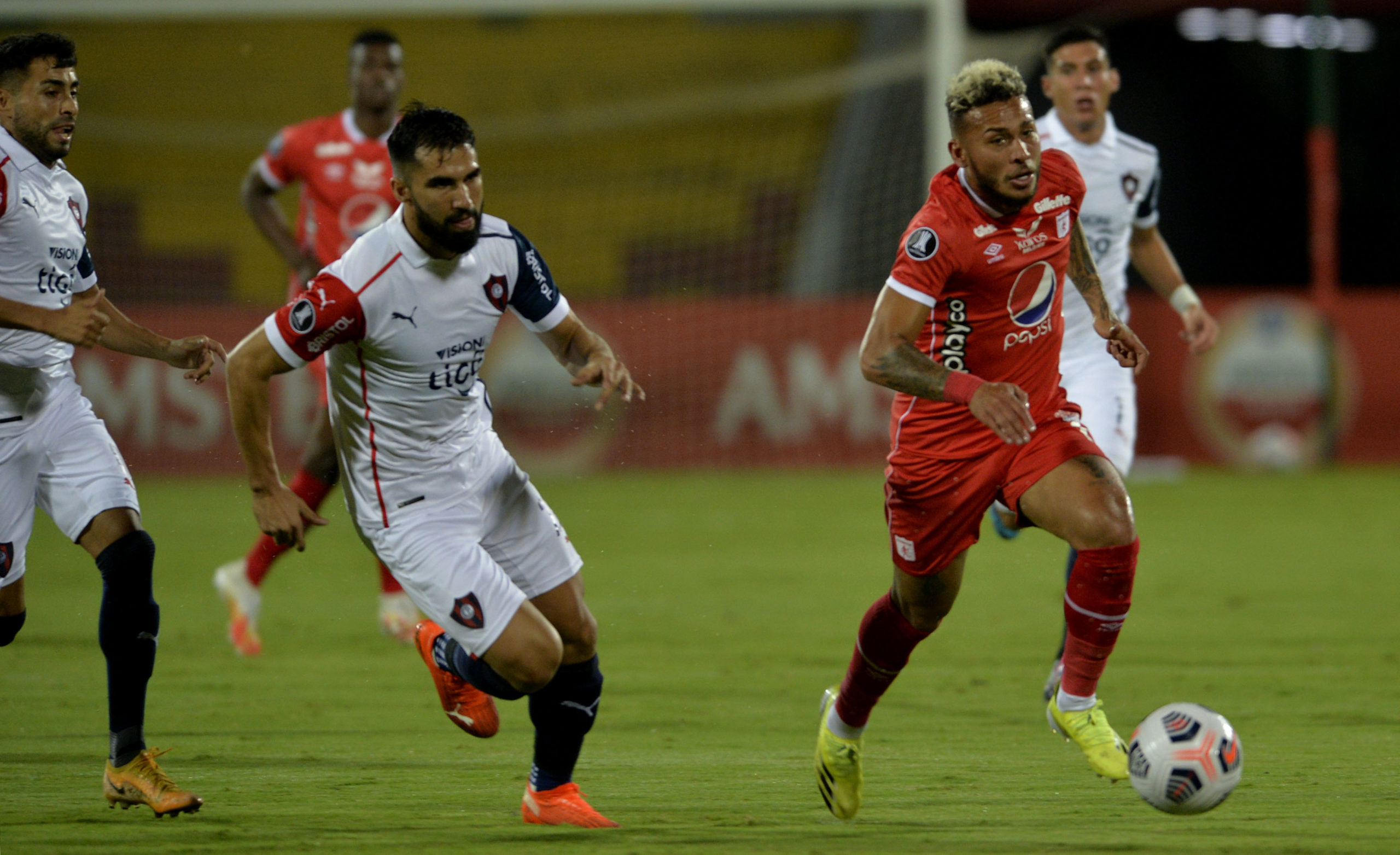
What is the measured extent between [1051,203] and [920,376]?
82 centimetres

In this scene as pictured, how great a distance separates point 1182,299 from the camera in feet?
22.1

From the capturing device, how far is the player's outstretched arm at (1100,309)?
16.8 ft

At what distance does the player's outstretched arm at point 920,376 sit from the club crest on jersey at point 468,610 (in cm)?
123

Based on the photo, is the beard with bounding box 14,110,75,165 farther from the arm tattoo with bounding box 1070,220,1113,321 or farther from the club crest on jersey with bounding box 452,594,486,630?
the arm tattoo with bounding box 1070,220,1113,321

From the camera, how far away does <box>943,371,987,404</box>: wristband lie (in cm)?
444

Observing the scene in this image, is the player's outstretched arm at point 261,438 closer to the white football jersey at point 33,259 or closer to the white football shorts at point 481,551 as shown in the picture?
the white football shorts at point 481,551

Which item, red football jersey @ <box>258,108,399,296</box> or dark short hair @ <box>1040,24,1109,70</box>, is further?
red football jersey @ <box>258,108,399,296</box>

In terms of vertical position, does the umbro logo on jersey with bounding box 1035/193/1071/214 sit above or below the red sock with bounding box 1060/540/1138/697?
above

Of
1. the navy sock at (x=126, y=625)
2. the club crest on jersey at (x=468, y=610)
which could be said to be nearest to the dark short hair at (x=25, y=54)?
the navy sock at (x=126, y=625)

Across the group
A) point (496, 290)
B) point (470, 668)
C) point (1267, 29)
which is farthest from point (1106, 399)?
point (1267, 29)

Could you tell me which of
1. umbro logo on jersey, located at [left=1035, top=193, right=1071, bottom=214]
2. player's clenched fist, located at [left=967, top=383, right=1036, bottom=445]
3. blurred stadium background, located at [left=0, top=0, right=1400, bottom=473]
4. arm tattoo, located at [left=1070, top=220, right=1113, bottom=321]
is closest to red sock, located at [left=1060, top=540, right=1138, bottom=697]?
player's clenched fist, located at [left=967, top=383, right=1036, bottom=445]

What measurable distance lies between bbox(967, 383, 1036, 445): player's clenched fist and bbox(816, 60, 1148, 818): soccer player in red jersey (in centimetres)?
18

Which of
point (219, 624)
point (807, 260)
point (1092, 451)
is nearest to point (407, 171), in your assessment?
point (1092, 451)

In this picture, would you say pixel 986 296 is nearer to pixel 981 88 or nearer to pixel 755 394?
pixel 981 88
